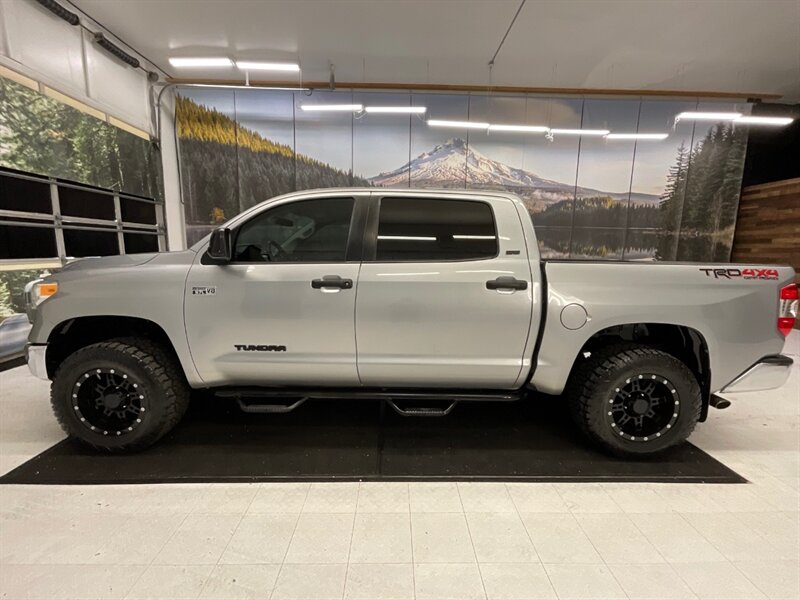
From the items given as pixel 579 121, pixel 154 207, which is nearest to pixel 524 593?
pixel 154 207

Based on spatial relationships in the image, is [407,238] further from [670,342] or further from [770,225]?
[770,225]

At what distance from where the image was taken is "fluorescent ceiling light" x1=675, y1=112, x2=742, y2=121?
870cm

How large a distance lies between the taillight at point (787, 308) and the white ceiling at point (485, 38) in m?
5.29

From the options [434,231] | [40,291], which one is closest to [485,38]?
[434,231]

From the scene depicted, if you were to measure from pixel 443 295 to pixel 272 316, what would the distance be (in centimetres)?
115

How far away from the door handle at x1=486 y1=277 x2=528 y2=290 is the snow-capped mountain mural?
7.10 meters

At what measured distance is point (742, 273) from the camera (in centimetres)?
243

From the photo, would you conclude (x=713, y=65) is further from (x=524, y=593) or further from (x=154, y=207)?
(x=154, y=207)

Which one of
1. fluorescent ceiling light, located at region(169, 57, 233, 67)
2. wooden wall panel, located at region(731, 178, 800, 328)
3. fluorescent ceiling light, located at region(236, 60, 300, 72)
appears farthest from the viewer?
wooden wall panel, located at region(731, 178, 800, 328)

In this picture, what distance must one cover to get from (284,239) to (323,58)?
6321 millimetres

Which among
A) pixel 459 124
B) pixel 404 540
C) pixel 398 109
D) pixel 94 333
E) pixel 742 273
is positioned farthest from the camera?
pixel 459 124

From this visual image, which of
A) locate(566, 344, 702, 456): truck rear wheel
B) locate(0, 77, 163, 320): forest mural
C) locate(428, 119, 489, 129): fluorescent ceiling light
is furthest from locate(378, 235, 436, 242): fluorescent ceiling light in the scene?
locate(428, 119, 489, 129): fluorescent ceiling light

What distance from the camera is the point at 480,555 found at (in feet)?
6.15

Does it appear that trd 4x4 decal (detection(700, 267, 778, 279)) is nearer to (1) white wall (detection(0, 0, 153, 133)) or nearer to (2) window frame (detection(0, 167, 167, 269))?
(2) window frame (detection(0, 167, 167, 269))
